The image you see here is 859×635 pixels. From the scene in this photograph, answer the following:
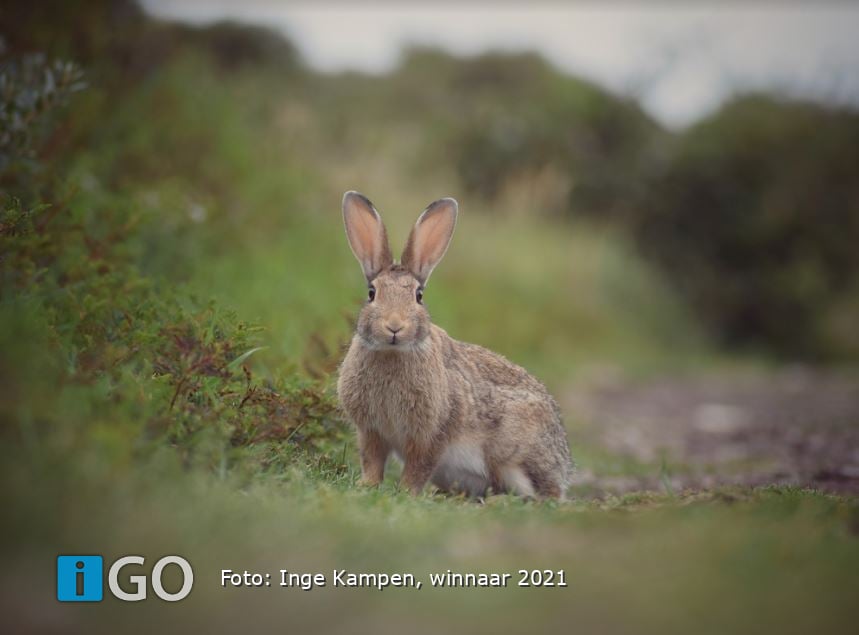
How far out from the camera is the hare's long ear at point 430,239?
15.9 ft

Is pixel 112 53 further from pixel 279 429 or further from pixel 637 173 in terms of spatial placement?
pixel 637 173

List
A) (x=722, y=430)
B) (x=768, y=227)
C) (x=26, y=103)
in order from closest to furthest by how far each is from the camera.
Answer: (x=26, y=103) < (x=722, y=430) < (x=768, y=227)

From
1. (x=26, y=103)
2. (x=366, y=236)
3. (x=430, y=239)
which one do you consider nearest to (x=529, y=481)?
(x=430, y=239)

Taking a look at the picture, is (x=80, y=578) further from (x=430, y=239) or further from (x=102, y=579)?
(x=430, y=239)

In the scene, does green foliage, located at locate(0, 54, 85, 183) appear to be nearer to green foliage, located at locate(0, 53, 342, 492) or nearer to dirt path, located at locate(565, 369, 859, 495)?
green foliage, located at locate(0, 53, 342, 492)

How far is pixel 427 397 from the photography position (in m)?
4.61

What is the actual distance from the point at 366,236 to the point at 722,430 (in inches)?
264

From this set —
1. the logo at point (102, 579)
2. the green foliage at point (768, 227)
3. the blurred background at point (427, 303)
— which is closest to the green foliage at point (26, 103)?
the blurred background at point (427, 303)

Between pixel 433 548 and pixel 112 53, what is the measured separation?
9.55 m

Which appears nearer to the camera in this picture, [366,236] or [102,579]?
[102,579]

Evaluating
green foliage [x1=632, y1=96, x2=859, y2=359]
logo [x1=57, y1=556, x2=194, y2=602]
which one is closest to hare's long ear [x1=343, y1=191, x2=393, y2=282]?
logo [x1=57, y1=556, x2=194, y2=602]

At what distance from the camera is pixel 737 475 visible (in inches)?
271

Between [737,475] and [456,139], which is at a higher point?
[456,139]

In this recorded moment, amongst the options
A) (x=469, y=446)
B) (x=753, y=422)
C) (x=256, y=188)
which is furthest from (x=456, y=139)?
(x=469, y=446)
